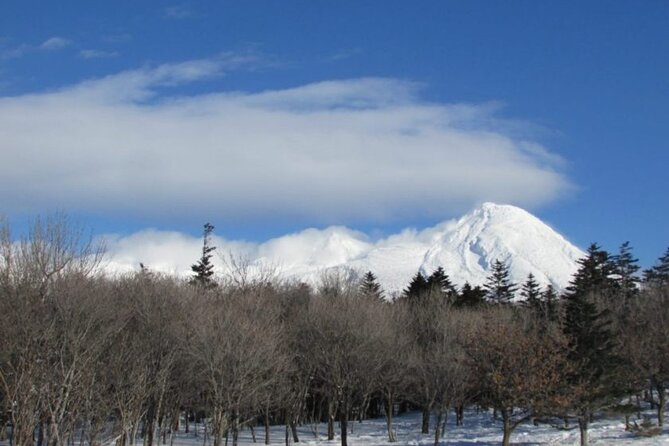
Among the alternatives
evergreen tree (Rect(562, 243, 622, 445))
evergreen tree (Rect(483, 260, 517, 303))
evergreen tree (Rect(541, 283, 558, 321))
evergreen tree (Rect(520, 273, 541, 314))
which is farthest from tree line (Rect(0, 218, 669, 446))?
evergreen tree (Rect(483, 260, 517, 303))

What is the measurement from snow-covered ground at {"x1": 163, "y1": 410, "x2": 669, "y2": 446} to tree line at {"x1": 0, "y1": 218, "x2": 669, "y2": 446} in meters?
1.19

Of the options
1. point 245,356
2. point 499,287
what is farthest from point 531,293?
point 245,356

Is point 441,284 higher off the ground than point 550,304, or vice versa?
point 441,284

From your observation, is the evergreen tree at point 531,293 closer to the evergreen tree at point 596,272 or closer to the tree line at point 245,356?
the evergreen tree at point 596,272

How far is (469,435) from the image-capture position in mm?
45500

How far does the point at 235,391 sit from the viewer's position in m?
33.0

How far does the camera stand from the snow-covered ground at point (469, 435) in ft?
120

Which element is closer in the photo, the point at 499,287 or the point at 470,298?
the point at 470,298

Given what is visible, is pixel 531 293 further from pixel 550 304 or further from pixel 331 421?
pixel 331 421

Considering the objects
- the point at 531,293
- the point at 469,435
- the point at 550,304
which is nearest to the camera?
the point at 469,435

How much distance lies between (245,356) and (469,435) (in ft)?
62.5

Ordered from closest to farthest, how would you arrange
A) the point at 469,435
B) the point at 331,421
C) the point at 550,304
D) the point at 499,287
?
1. the point at 469,435
2. the point at 331,421
3. the point at 550,304
4. the point at 499,287

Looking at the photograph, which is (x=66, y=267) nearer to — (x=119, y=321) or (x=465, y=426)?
(x=119, y=321)

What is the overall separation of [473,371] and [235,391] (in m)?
11.0
